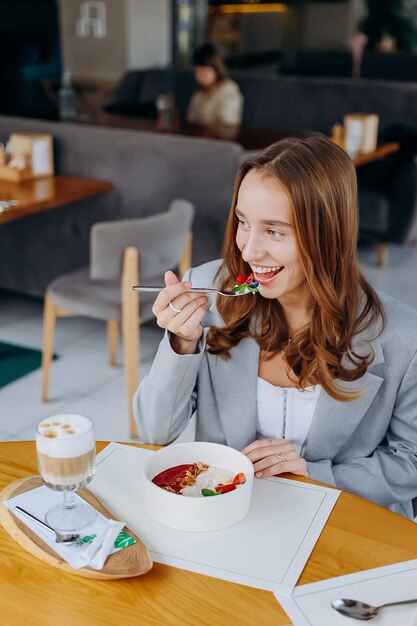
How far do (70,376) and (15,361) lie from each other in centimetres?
29

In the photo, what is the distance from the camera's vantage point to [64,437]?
1015 millimetres

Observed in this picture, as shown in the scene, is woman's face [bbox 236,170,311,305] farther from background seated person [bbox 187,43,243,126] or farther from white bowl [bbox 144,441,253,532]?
background seated person [bbox 187,43,243,126]

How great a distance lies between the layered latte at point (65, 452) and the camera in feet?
3.33

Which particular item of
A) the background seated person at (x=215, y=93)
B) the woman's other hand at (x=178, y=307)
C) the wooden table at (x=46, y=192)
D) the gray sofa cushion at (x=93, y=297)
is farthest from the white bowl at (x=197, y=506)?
the background seated person at (x=215, y=93)

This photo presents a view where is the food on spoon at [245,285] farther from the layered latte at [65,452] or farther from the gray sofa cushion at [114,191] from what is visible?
the gray sofa cushion at [114,191]

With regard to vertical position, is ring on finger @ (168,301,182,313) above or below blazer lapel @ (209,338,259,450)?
above

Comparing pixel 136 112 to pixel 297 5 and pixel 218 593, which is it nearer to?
pixel 297 5

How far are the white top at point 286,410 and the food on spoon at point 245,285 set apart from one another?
0.16m

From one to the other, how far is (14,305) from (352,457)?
2.90 m

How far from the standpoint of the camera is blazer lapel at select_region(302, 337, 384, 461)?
4.26ft

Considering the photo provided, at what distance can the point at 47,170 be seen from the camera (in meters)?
3.63

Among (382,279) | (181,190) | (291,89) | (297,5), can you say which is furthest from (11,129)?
(297,5)

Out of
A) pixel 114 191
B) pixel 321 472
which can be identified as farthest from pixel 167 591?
pixel 114 191

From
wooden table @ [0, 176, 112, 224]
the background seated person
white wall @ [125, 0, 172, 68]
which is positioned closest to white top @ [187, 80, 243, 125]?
the background seated person
